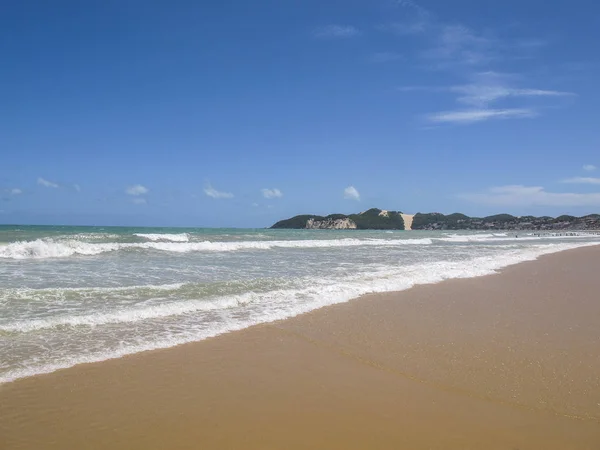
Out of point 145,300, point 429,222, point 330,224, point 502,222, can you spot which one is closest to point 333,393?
point 145,300

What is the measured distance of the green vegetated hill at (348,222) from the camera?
141 meters

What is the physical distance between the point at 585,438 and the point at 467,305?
5.36 meters

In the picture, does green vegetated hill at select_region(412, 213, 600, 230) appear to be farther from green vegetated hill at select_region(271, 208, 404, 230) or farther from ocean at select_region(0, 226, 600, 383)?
ocean at select_region(0, 226, 600, 383)

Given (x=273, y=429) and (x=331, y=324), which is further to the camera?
(x=331, y=324)

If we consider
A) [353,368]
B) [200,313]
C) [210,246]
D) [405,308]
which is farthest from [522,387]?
[210,246]

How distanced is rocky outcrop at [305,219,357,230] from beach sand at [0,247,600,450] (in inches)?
5250

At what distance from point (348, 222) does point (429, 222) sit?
30089mm

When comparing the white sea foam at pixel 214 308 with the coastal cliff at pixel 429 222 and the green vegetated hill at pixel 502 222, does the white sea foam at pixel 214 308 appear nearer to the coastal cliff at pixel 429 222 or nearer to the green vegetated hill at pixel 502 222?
the coastal cliff at pixel 429 222

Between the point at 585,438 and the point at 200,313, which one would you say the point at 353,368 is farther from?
the point at 200,313

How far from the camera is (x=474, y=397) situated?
13.2ft

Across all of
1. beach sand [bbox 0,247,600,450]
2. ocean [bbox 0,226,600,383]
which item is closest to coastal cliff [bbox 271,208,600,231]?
ocean [bbox 0,226,600,383]

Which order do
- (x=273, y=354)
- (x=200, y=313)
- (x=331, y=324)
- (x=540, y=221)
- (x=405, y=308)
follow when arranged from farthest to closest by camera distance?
(x=540, y=221)
(x=405, y=308)
(x=200, y=313)
(x=331, y=324)
(x=273, y=354)

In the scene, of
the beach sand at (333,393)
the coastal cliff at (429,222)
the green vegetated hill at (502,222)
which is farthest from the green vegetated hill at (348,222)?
the beach sand at (333,393)

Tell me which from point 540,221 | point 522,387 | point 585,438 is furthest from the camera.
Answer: point 540,221
